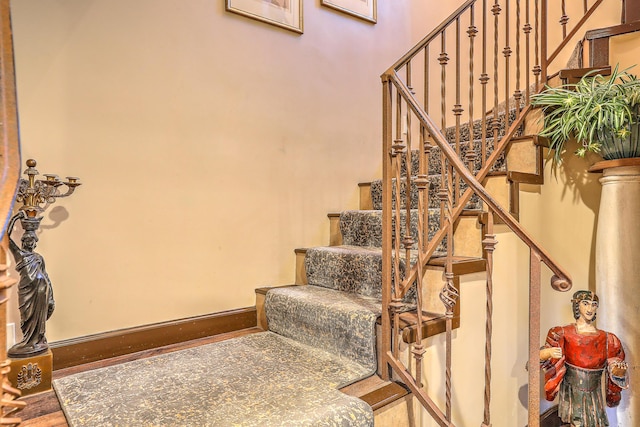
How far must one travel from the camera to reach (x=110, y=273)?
5.94 feet

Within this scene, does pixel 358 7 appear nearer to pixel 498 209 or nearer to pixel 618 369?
pixel 498 209

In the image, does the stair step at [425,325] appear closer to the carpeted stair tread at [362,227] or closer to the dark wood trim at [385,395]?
the dark wood trim at [385,395]

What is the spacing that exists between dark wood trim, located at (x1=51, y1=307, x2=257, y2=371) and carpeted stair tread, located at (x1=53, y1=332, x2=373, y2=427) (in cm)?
A: 16

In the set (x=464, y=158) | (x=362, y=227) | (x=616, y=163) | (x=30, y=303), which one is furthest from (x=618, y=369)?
(x=30, y=303)

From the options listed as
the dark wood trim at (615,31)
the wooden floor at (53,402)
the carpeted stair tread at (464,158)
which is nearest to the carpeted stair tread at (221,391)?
the wooden floor at (53,402)

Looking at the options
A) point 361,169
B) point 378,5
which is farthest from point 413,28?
point 361,169

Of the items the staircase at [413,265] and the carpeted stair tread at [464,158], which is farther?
the carpeted stair tread at [464,158]

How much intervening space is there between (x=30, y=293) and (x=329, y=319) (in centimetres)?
119

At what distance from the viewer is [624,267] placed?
5.76ft

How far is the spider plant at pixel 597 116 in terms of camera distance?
1693mm

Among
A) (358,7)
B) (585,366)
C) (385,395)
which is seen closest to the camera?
(385,395)

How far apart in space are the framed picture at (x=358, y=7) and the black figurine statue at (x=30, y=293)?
2235 mm

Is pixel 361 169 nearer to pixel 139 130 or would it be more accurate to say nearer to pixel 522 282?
pixel 522 282

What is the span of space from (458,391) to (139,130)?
1.94 meters
